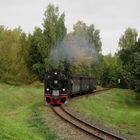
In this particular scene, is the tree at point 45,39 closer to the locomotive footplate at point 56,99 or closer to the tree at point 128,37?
the locomotive footplate at point 56,99

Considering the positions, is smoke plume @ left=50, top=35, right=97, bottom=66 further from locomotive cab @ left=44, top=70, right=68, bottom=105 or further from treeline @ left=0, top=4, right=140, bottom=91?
locomotive cab @ left=44, top=70, right=68, bottom=105

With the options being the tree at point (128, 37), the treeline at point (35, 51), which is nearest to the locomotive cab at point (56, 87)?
the treeline at point (35, 51)

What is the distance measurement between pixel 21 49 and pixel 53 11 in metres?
9.01

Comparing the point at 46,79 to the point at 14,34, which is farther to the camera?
the point at 14,34

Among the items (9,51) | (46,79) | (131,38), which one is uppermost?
(131,38)

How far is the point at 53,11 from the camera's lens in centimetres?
7281

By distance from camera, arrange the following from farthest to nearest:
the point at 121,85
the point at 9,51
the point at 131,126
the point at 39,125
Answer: the point at 121,85, the point at 9,51, the point at 131,126, the point at 39,125

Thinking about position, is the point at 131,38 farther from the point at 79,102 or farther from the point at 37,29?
the point at 79,102

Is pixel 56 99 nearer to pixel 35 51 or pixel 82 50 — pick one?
pixel 35 51

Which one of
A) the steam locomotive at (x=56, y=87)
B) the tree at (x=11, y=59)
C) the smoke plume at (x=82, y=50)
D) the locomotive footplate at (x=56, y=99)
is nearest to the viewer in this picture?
the locomotive footplate at (x=56, y=99)

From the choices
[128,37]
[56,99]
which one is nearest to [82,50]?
[128,37]

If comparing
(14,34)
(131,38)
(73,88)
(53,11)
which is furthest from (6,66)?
(131,38)

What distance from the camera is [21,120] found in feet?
81.9

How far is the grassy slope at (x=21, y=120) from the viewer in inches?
604
